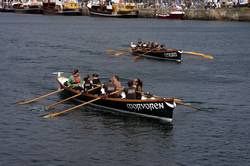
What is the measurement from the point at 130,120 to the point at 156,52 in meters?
35.0

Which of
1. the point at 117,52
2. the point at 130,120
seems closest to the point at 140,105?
the point at 130,120

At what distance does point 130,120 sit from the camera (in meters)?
42.4

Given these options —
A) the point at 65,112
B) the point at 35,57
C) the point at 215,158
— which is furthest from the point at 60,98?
the point at 35,57

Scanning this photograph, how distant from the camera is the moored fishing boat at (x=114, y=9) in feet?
614

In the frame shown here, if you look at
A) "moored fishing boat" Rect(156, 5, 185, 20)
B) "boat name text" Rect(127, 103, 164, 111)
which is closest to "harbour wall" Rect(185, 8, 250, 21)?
"moored fishing boat" Rect(156, 5, 185, 20)

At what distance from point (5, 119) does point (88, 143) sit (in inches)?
355

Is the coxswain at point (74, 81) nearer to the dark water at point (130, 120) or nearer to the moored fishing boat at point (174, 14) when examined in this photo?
the dark water at point (130, 120)

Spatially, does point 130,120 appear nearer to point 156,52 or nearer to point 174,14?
point 156,52

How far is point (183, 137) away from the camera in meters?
38.8

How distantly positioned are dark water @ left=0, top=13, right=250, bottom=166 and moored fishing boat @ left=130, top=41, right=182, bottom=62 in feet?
3.83

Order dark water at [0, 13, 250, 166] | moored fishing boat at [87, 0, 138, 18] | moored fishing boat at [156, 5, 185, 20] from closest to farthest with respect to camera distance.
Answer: dark water at [0, 13, 250, 166] → moored fishing boat at [156, 5, 185, 20] → moored fishing boat at [87, 0, 138, 18]

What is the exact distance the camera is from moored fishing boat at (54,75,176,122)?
4050 cm

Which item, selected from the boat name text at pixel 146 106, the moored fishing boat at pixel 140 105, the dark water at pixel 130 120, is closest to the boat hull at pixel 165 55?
the dark water at pixel 130 120

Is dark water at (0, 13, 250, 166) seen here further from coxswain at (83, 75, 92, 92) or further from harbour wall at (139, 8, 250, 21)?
harbour wall at (139, 8, 250, 21)
